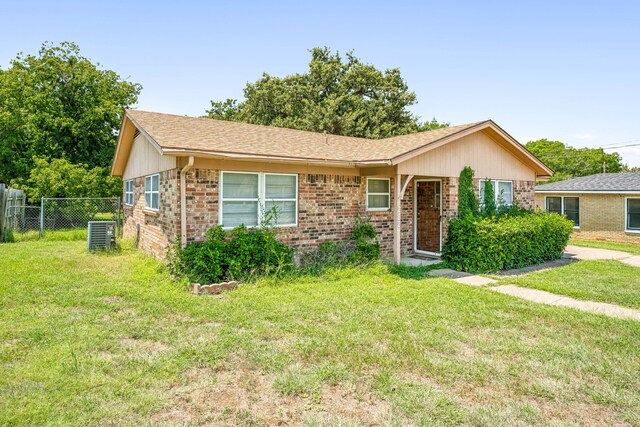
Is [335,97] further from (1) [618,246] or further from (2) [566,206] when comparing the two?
(1) [618,246]

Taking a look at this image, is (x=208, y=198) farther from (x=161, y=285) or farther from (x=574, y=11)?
(x=574, y=11)

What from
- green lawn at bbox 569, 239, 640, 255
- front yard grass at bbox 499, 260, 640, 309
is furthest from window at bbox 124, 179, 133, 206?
green lawn at bbox 569, 239, 640, 255

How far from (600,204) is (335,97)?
18.1 m

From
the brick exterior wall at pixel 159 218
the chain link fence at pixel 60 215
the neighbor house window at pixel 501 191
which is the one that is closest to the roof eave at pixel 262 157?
the brick exterior wall at pixel 159 218

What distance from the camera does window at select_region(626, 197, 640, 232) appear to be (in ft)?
52.3

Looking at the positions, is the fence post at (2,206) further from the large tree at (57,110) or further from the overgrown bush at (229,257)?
the overgrown bush at (229,257)

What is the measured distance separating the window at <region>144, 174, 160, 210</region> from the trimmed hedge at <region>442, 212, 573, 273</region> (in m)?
7.69

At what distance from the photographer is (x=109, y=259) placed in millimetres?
10188

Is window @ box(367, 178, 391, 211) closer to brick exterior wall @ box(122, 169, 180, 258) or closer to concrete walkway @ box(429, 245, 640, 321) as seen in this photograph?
concrete walkway @ box(429, 245, 640, 321)

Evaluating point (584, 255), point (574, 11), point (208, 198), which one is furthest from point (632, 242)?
point (208, 198)

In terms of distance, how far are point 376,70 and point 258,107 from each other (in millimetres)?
9723

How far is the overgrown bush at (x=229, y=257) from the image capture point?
732 cm

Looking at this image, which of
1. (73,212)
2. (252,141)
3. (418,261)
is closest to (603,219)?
(418,261)

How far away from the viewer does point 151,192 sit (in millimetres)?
10406
